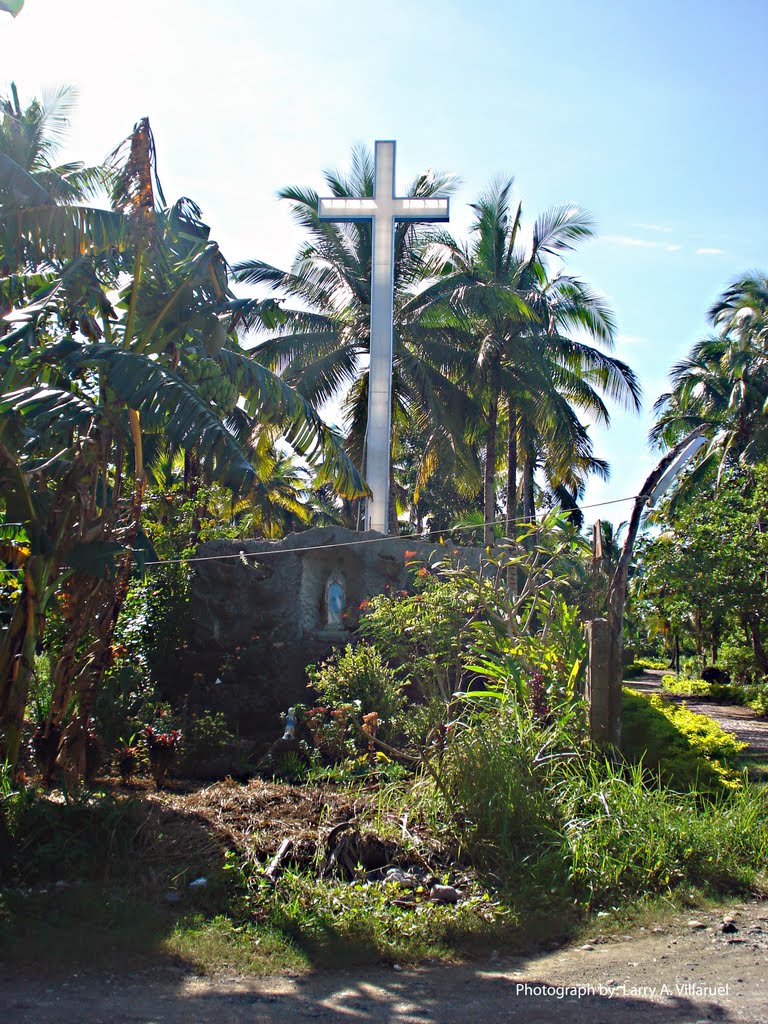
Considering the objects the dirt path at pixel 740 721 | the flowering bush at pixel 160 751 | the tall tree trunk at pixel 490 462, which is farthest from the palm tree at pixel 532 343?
the flowering bush at pixel 160 751

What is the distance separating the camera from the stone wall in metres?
12.4

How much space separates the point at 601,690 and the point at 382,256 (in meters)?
11.1

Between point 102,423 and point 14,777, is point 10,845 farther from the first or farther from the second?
point 102,423

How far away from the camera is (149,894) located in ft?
21.0

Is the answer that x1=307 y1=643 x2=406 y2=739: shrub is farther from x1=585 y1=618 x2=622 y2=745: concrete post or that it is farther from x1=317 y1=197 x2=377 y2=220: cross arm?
x1=317 y1=197 x2=377 y2=220: cross arm

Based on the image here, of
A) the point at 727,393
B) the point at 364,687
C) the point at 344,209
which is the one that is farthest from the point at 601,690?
the point at 727,393

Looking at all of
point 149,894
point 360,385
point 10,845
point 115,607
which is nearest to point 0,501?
point 115,607

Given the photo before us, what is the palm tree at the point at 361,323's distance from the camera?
68.3ft

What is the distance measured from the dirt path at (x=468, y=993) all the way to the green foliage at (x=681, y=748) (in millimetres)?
2364

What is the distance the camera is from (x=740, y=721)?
60.1ft

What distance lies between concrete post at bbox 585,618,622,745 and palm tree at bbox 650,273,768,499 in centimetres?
1632

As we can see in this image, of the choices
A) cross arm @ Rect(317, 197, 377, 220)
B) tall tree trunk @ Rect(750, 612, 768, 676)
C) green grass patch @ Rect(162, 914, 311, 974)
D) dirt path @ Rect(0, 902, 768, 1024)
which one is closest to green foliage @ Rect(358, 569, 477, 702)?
green grass patch @ Rect(162, 914, 311, 974)

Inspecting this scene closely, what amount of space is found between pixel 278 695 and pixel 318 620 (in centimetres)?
145

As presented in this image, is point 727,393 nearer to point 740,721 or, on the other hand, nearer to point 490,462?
point 490,462
